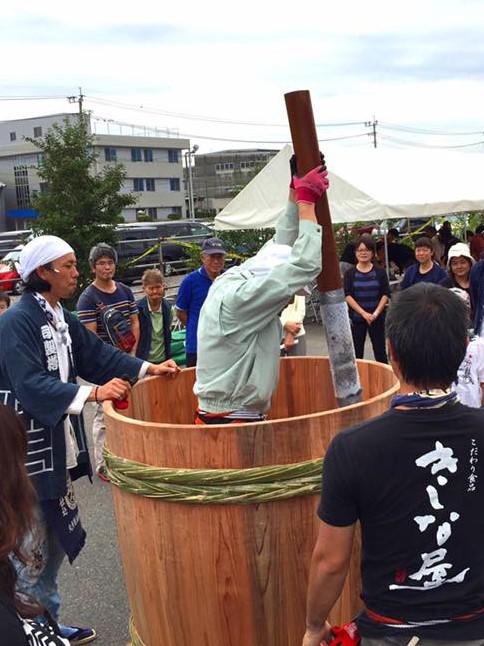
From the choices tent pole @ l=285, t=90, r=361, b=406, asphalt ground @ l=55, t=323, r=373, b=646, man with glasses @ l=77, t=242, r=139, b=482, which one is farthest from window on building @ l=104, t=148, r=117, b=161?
tent pole @ l=285, t=90, r=361, b=406

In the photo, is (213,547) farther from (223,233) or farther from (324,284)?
(223,233)

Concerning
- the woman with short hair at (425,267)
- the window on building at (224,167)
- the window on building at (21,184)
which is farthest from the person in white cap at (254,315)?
the window on building at (224,167)

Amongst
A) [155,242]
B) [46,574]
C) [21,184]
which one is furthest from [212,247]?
[21,184]

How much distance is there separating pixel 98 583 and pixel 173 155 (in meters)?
73.6

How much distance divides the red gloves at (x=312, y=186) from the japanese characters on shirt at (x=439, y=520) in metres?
1.11

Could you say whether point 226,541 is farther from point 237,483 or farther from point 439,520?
point 439,520

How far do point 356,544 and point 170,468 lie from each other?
28.8 inches

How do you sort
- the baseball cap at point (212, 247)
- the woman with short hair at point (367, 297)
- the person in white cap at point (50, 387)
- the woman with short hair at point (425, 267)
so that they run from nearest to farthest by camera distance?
the person in white cap at point (50, 387), the baseball cap at point (212, 247), the woman with short hair at point (425, 267), the woman with short hair at point (367, 297)

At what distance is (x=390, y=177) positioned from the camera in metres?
11.5

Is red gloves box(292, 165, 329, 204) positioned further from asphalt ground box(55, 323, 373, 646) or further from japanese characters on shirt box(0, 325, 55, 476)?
asphalt ground box(55, 323, 373, 646)

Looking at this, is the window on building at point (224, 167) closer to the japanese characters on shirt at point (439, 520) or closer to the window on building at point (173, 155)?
the window on building at point (173, 155)

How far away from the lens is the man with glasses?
547cm

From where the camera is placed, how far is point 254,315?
2539mm

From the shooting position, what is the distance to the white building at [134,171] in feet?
221
